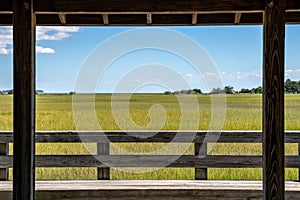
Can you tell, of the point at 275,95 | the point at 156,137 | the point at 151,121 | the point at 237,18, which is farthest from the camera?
the point at 151,121

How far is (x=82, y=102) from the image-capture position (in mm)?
6676

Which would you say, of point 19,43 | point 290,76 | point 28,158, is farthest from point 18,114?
point 290,76

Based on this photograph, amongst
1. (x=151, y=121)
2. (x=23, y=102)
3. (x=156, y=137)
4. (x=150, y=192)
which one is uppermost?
(x=23, y=102)

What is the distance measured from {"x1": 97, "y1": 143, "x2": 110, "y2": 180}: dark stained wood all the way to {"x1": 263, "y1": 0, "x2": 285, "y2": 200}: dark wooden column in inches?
98.4

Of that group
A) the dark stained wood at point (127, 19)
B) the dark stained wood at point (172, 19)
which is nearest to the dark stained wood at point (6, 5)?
the dark stained wood at point (127, 19)

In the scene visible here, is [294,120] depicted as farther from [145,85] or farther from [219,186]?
[219,186]

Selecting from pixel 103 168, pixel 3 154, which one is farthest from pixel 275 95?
pixel 3 154

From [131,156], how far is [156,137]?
37 cm

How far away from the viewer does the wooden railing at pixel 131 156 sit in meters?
4.52

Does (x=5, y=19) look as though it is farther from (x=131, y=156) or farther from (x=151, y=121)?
(x=151, y=121)

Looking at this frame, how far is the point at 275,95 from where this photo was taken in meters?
2.41

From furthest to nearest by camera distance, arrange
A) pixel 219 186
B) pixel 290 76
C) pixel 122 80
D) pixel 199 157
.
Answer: pixel 290 76
pixel 122 80
pixel 199 157
pixel 219 186

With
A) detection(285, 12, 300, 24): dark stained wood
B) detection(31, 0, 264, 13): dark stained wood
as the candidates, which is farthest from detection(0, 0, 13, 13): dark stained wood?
detection(285, 12, 300, 24): dark stained wood

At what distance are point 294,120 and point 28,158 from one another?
5.89 m
